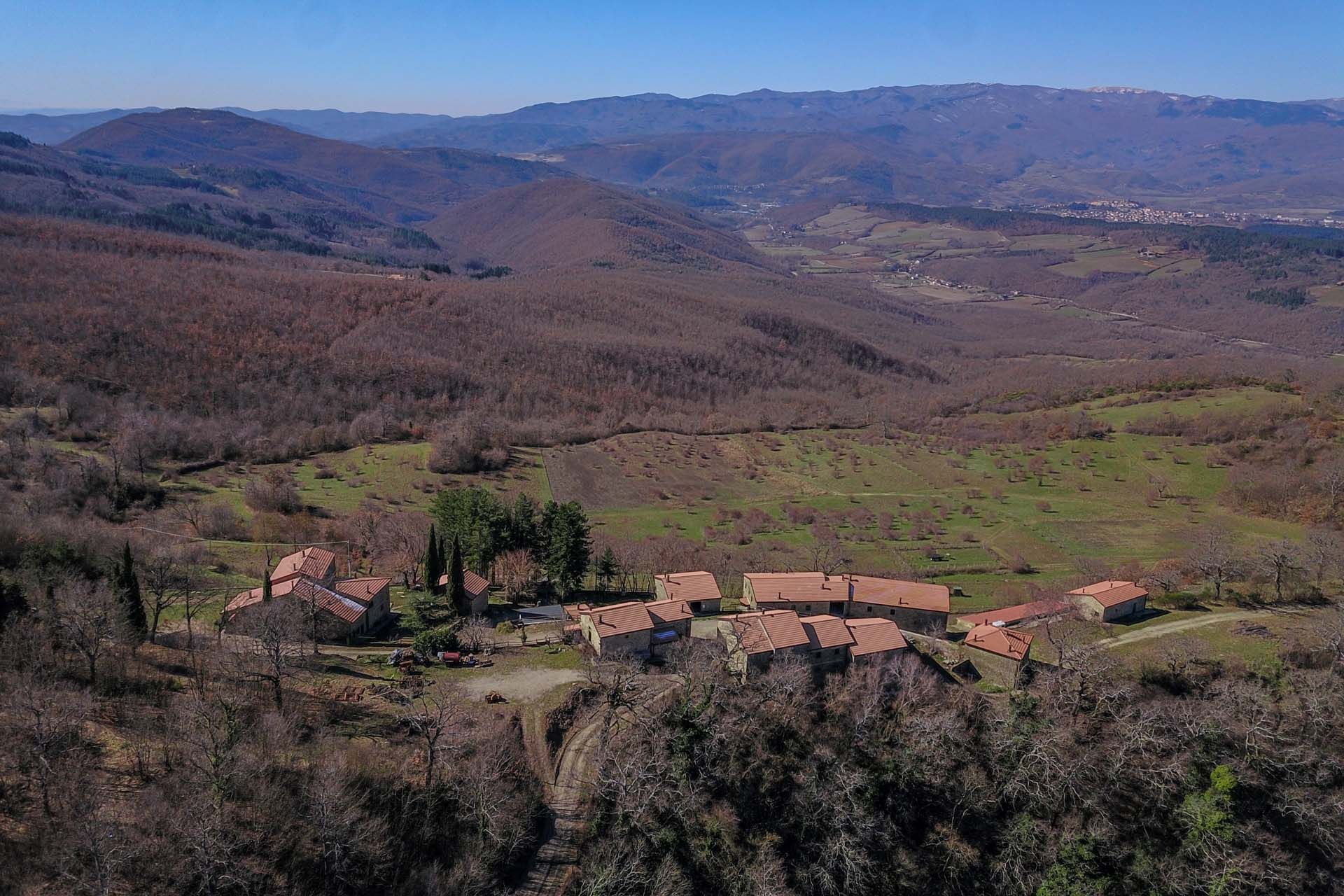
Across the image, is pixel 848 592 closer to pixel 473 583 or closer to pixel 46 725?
pixel 473 583

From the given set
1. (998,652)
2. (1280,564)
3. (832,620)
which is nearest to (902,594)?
(998,652)

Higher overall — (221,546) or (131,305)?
(131,305)

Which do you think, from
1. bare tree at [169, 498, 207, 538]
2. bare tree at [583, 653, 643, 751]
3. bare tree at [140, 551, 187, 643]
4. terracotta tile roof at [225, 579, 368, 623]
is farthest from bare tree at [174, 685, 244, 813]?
bare tree at [169, 498, 207, 538]

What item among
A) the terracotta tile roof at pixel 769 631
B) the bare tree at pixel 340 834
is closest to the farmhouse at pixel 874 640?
the terracotta tile roof at pixel 769 631

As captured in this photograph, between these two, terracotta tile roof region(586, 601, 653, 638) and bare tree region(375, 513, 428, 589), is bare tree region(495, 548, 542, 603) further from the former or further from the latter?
terracotta tile roof region(586, 601, 653, 638)

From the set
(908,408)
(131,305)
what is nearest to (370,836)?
(131,305)

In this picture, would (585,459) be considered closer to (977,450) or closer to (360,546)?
(360,546)
